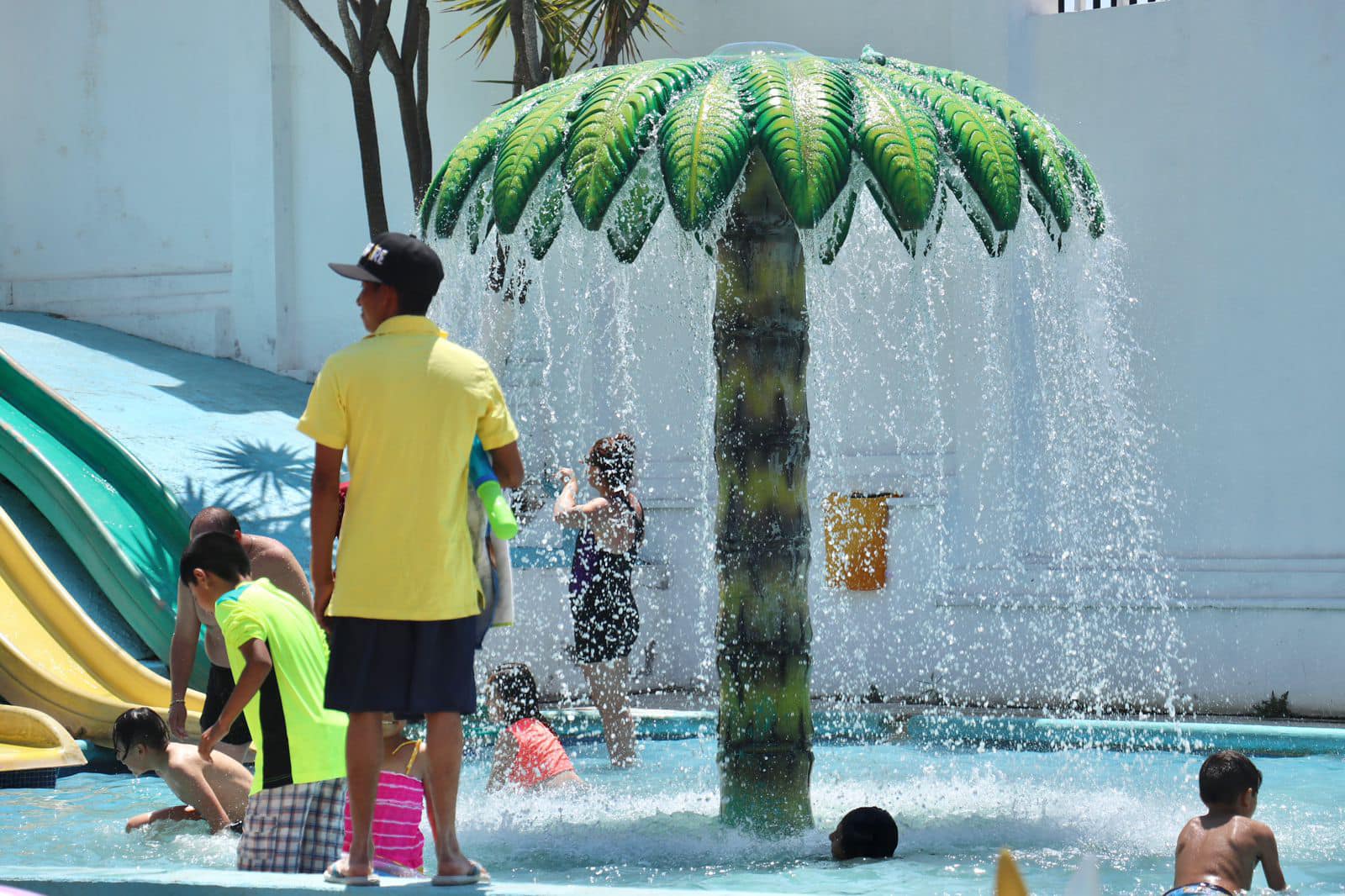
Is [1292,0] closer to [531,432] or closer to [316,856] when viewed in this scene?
[531,432]

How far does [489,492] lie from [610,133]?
1.47 m

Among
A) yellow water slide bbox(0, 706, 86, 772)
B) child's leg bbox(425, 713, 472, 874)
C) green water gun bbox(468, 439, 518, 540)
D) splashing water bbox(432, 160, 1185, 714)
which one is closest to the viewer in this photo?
child's leg bbox(425, 713, 472, 874)

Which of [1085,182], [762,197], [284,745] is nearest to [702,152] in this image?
[762,197]

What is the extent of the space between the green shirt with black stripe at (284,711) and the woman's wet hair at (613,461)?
2842 mm

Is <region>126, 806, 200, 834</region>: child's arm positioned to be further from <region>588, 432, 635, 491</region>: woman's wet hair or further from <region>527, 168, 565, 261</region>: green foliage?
<region>527, 168, 565, 261</region>: green foliage

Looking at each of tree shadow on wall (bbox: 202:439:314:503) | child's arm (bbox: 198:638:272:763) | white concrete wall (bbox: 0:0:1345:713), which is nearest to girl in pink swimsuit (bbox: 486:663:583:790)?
child's arm (bbox: 198:638:272:763)

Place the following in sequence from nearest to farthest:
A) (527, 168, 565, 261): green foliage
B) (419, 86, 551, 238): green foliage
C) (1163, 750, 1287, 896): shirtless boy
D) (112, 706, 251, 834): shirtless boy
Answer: (1163, 750, 1287, 896): shirtless boy → (527, 168, 565, 261): green foliage → (419, 86, 551, 238): green foliage → (112, 706, 251, 834): shirtless boy

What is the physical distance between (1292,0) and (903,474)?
3.47 metres

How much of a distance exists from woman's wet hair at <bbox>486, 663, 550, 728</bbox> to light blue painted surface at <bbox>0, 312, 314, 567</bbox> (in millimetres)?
3689

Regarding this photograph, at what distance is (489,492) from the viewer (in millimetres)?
4031

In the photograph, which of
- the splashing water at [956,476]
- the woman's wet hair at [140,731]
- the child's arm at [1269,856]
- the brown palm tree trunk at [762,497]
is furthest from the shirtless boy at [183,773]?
the splashing water at [956,476]

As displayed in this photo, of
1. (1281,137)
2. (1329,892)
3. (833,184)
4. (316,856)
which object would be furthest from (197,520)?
(1281,137)

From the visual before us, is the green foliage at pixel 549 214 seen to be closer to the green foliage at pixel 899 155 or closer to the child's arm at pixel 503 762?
the green foliage at pixel 899 155

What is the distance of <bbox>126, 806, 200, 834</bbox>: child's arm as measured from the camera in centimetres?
591
